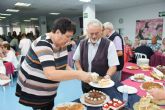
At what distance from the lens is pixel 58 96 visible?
3293 millimetres

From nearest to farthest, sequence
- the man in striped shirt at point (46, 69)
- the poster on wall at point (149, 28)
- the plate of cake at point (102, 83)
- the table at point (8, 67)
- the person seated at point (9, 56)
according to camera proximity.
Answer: the man in striped shirt at point (46, 69)
the plate of cake at point (102, 83)
the table at point (8, 67)
the person seated at point (9, 56)
the poster on wall at point (149, 28)

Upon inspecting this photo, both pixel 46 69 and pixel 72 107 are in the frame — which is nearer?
pixel 46 69

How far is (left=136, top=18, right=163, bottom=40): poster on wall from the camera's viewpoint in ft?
21.5

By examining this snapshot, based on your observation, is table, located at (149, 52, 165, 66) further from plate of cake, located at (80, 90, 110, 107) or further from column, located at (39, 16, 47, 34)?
column, located at (39, 16, 47, 34)

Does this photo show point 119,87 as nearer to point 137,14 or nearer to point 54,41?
point 54,41

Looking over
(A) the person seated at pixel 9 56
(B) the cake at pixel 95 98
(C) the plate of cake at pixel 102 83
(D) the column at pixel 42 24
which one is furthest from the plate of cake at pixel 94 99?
(D) the column at pixel 42 24

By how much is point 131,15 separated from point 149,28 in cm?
114

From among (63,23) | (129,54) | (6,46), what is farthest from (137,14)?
(63,23)

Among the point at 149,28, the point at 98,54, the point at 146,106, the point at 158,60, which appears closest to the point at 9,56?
the point at 98,54

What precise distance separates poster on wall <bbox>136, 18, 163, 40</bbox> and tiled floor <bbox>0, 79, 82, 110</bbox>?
167 inches

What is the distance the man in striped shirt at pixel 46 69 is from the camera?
1130 millimetres

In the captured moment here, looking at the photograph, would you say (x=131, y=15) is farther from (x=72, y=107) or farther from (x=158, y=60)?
(x=72, y=107)

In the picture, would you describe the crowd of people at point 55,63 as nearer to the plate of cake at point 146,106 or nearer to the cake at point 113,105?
the plate of cake at point 146,106

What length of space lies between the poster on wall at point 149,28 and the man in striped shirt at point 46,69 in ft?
19.8
